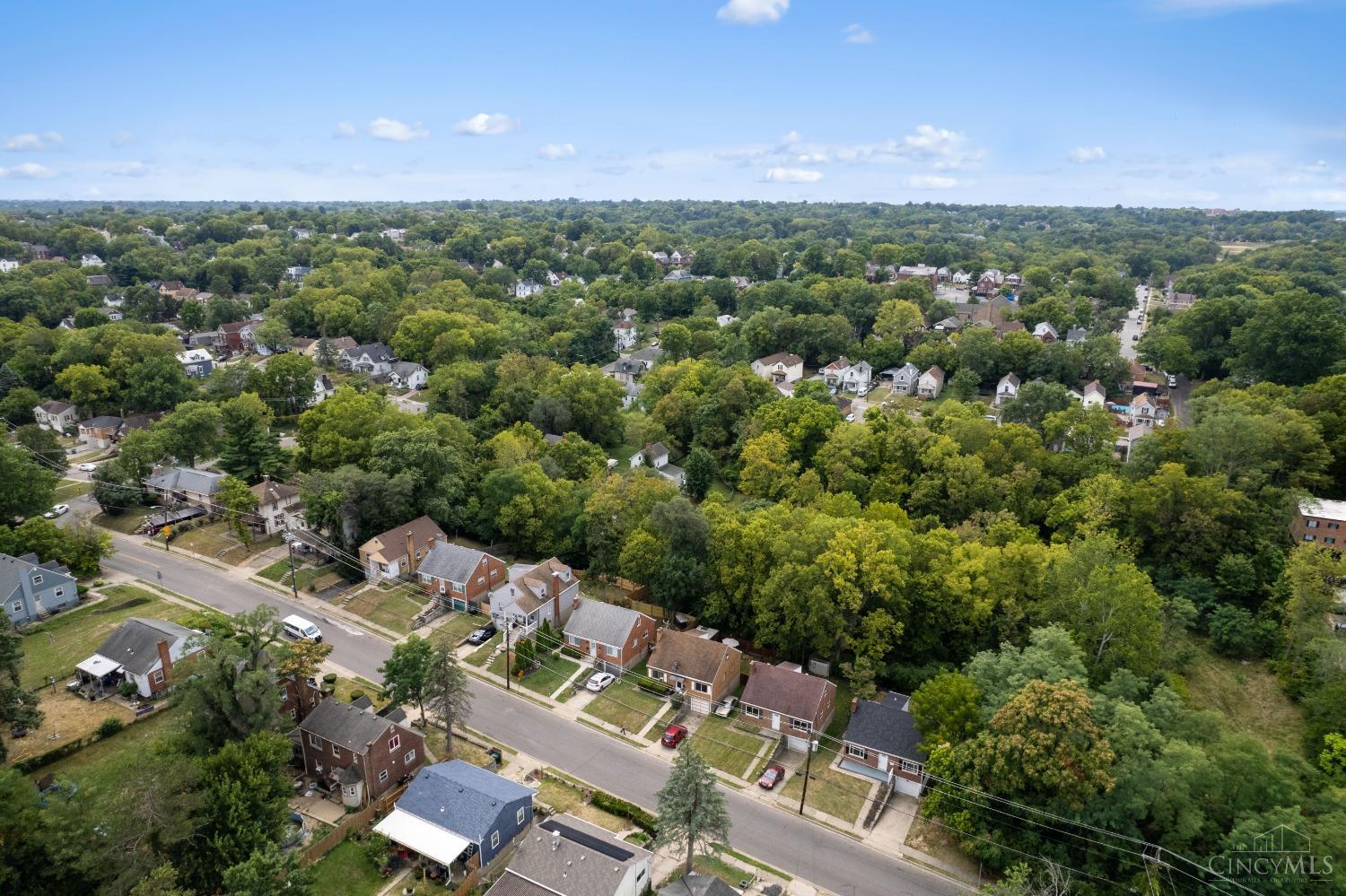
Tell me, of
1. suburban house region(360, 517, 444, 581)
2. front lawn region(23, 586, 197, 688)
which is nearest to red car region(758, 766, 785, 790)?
suburban house region(360, 517, 444, 581)

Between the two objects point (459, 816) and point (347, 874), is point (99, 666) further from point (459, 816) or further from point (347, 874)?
point (459, 816)

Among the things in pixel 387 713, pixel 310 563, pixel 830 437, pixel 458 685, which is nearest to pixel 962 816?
pixel 458 685

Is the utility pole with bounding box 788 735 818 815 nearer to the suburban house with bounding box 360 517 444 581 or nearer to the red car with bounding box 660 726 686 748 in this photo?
the red car with bounding box 660 726 686 748

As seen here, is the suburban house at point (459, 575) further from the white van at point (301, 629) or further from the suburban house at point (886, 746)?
the suburban house at point (886, 746)

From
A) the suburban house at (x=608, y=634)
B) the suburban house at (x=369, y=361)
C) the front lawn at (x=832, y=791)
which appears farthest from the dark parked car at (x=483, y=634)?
the suburban house at (x=369, y=361)

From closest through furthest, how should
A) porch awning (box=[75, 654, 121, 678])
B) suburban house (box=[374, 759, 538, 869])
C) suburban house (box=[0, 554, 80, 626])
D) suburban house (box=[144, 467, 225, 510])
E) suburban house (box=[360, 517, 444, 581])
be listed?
suburban house (box=[374, 759, 538, 869]) < porch awning (box=[75, 654, 121, 678]) < suburban house (box=[0, 554, 80, 626]) < suburban house (box=[360, 517, 444, 581]) < suburban house (box=[144, 467, 225, 510])

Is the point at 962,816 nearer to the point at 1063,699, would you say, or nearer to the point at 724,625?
the point at 1063,699
